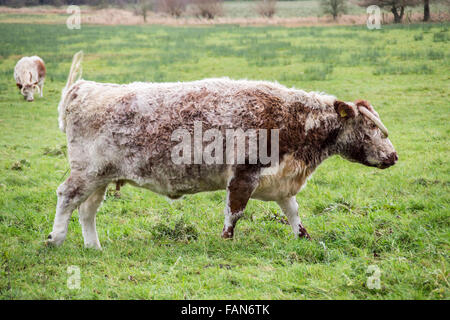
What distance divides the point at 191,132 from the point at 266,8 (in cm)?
5081

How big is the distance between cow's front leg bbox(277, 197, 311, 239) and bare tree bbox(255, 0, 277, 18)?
4791 centimetres

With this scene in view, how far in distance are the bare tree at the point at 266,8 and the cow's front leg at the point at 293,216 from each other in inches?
1886

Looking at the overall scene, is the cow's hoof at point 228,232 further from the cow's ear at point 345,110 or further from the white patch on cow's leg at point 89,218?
the cow's ear at point 345,110

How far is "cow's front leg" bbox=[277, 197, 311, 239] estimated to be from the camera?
5660 millimetres

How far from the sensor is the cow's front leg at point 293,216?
5660mm

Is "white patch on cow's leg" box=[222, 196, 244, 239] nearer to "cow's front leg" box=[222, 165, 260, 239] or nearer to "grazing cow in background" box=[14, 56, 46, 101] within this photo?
"cow's front leg" box=[222, 165, 260, 239]

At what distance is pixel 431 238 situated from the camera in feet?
16.9

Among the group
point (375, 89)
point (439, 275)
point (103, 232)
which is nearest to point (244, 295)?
point (439, 275)

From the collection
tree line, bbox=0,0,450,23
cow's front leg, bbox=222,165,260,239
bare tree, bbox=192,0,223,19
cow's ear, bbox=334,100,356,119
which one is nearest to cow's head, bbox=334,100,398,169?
cow's ear, bbox=334,100,356,119

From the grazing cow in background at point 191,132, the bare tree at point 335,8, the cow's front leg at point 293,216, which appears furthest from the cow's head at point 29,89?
the bare tree at point 335,8

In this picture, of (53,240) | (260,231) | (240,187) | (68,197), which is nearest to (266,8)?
(260,231)

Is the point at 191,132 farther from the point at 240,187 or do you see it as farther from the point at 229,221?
the point at 229,221

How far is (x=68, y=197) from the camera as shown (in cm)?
528

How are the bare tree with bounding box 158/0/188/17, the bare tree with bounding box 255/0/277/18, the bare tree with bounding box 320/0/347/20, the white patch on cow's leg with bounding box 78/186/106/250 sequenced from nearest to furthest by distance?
the white patch on cow's leg with bounding box 78/186/106/250 → the bare tree with bounding box 320/0/347/20 → the bare tree with bounding box 255/0/277/18 → the bare tree with bounding box 158/0/188/17
